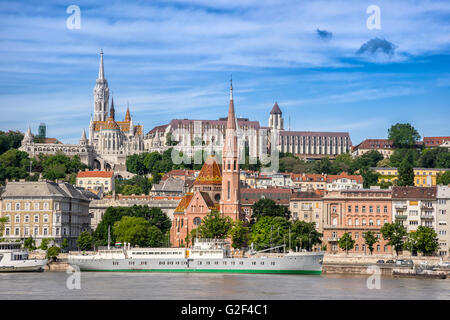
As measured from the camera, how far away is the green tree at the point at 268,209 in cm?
12381

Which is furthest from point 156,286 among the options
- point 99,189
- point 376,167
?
point 376,167

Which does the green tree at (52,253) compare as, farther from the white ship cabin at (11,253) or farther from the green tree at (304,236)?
the green tree at (304,236)

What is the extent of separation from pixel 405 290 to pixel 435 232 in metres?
40.4

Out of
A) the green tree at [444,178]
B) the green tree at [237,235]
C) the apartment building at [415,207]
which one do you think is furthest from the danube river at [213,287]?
the green tree at [444,178]

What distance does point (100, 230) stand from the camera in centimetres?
12231

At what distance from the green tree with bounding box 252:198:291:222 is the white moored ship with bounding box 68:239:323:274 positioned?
2681cm

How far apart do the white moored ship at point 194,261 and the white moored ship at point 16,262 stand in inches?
159

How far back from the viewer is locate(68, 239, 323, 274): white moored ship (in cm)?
A: 9219

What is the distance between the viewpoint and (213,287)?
72688 millimetres

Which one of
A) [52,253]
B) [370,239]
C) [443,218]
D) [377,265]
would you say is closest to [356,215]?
[370,239]

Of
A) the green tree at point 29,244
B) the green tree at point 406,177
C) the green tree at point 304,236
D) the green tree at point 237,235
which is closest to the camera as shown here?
the green tree at point 29,244

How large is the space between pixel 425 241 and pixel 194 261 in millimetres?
26116

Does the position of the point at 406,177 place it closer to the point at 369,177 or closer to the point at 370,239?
the point at 370,239

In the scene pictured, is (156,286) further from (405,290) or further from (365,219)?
(365,219)
